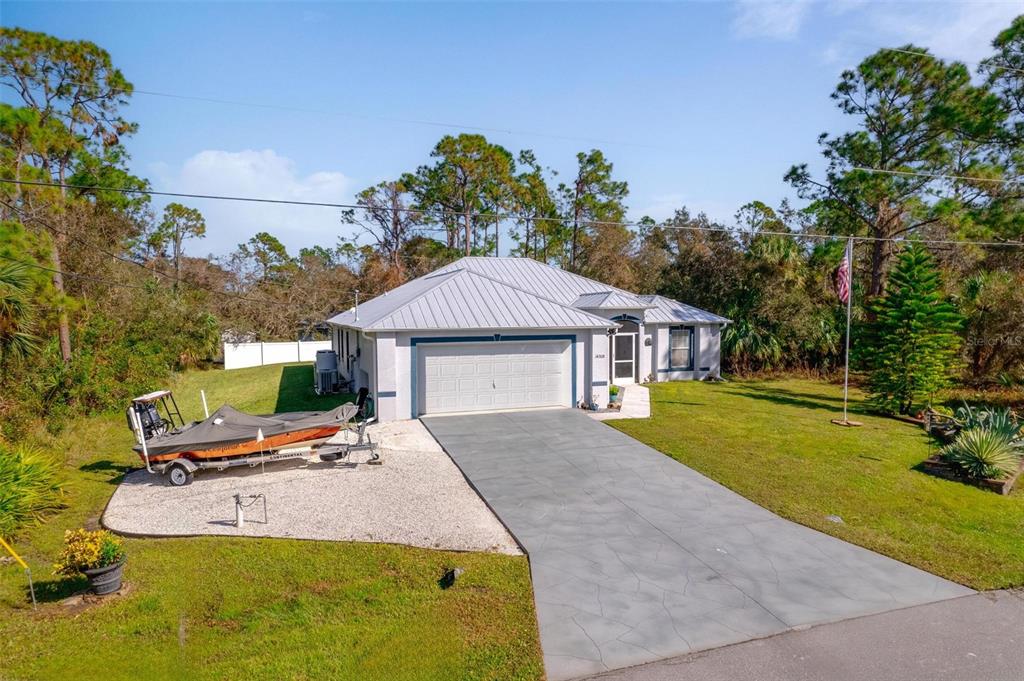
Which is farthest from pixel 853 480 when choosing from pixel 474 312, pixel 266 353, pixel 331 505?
pixel 266 353

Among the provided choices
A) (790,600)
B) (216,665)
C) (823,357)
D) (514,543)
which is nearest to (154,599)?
(216,665)

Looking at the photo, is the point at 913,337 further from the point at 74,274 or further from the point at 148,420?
the point at 74,274

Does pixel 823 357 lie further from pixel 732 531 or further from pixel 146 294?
pixel 146 294

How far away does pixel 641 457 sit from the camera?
1287cm

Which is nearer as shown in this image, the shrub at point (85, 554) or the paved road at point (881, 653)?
the paved road at point (881, 653)

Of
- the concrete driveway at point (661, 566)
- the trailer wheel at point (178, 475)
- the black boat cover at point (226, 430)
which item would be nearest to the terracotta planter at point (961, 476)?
the concrete driveway at point (661, 566)

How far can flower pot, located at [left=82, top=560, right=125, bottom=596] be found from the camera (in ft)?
22.4

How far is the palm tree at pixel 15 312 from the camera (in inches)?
500

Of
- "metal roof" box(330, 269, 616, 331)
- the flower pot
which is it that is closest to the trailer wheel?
the flower pot

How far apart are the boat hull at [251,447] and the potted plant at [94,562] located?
14.2 ft

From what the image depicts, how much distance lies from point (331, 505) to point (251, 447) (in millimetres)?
2663

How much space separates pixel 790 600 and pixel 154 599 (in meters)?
7.42

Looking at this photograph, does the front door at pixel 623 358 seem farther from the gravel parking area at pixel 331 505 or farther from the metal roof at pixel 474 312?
the gravel parking area at pixel 331 505

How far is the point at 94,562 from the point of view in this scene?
6840 mm
